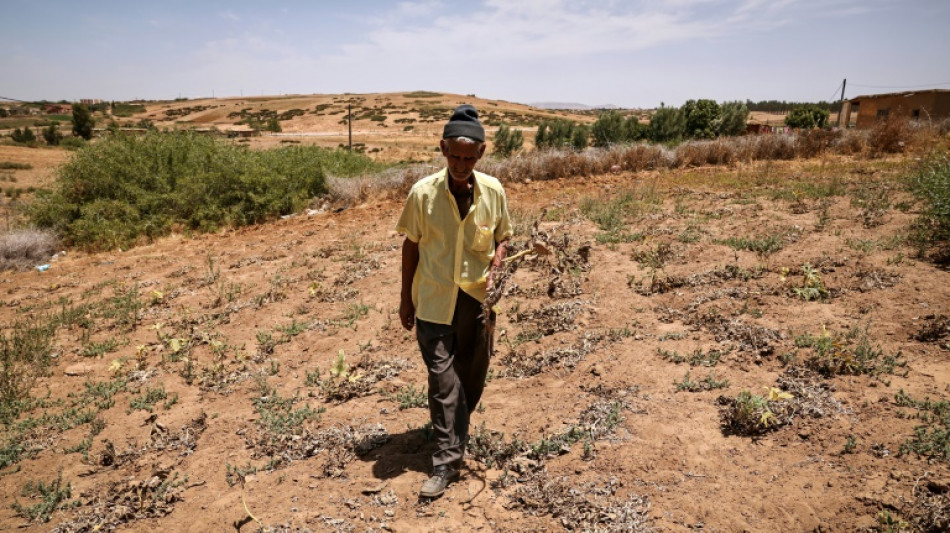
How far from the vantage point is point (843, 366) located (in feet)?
10.6

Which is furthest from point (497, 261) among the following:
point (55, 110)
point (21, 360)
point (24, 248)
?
point (55, 110)

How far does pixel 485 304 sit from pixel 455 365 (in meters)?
0.43

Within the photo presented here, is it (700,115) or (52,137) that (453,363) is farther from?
(52,137)

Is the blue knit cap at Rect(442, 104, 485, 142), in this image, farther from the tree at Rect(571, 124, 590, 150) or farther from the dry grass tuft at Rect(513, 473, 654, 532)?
the tree at Rect(571, 124, 590, 150)

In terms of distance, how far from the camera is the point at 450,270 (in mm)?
2512

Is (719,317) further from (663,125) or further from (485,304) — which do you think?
(663,125)

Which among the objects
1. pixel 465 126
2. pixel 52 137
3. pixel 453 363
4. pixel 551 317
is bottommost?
pixel 551 317

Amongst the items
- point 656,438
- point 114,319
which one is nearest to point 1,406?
point 114,319

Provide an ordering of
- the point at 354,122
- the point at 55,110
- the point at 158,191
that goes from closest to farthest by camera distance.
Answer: the point at 158,191 → the point at 354,122 → the point at 55,110

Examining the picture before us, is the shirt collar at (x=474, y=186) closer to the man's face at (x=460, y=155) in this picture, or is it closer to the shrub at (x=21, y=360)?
the man's face at (x=460, y=155)

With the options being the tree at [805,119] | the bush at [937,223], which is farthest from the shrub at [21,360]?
Answer: the tree at [805,119]

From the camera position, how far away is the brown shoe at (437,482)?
2.55 m

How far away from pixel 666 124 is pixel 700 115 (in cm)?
192

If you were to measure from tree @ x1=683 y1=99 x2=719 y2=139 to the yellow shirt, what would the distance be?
27.2m
